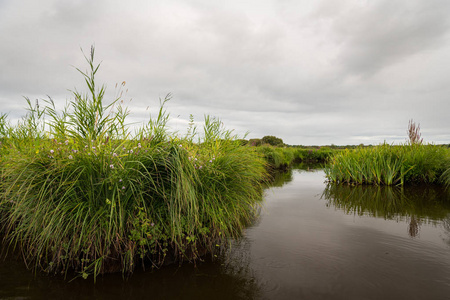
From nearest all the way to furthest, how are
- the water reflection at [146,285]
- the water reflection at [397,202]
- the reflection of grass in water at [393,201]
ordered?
the water reflection at [146,285], the water reflection at [397,202], the reflection of grass in water at [393,201]

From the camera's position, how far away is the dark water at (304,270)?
3.07 meters

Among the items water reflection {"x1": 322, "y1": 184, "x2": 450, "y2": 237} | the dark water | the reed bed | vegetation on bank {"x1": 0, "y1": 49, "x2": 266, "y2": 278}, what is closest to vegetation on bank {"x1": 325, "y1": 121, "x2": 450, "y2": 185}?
the reed bed

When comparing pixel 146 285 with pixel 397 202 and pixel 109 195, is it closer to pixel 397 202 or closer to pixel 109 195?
pixel 109 195

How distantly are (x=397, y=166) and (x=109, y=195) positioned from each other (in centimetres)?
1163

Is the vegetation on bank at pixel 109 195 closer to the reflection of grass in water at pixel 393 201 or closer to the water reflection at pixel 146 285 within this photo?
the water reflection at pixel 146 285

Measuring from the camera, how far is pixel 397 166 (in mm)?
10836

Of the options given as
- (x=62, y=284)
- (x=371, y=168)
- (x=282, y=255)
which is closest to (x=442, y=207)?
(x=371, y=168)

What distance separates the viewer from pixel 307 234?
5230 millimetres

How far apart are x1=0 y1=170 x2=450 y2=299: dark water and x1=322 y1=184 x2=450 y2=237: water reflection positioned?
0.52 feet

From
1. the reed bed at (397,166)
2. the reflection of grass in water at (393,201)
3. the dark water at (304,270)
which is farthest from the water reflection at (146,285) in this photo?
the reed bed at (397,166)

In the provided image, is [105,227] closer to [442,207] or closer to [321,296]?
[321,296]

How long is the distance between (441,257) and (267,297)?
3222 mm

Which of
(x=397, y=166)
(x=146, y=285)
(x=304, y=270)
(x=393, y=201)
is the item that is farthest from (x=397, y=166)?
Result: (x=146, y=285)

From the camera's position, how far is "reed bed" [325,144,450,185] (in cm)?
1074
